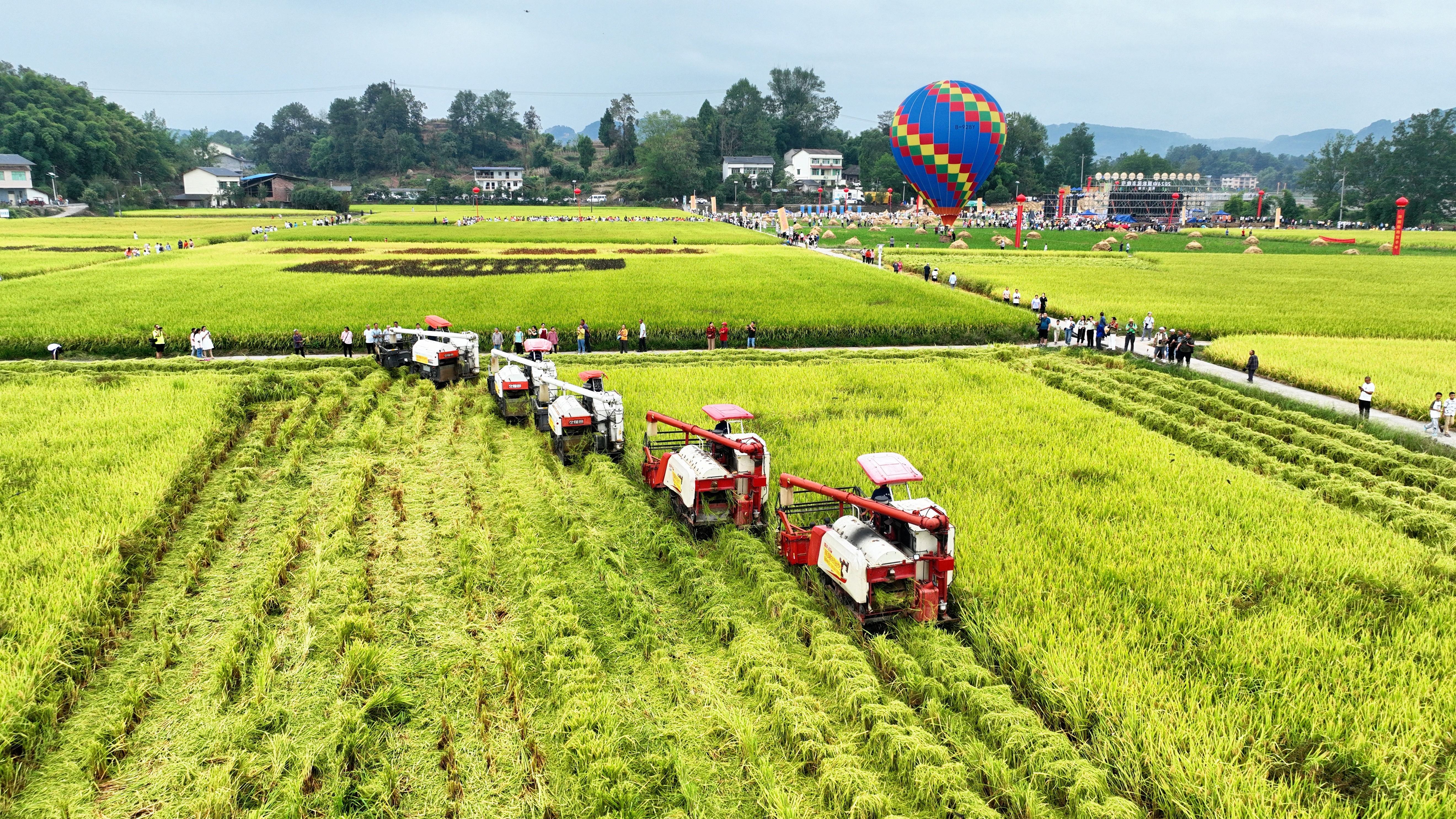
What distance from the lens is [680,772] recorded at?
7.11 metres

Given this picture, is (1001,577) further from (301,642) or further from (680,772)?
(301,642)

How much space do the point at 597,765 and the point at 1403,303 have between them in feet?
144

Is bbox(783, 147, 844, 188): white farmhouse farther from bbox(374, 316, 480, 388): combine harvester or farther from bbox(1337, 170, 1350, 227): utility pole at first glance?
bbox(374, 316, 480, 388): combine harvester

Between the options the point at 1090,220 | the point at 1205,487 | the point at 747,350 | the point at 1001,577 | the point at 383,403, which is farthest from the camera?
the point at 1090,220

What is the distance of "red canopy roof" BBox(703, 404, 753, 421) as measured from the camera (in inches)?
489

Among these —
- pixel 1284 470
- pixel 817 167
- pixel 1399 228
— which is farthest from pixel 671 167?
pixel 1284 470

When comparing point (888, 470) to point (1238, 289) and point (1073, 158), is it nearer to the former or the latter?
point (1238, 289)

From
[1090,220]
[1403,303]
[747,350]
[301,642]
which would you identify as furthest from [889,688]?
[1090,220]

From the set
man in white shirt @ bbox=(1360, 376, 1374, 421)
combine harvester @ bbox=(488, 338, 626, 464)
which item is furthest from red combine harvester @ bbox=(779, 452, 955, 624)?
man in white shirt @ bbox=(1360, 376, 1374, 421)

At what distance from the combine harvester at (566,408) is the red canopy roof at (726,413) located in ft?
11.7

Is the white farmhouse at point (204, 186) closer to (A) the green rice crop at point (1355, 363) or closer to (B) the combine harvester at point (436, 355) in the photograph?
(B) the combine harvester at point (436, 355)

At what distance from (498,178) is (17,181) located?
217ft

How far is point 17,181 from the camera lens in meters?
95.3

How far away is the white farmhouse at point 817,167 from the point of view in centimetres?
14200
